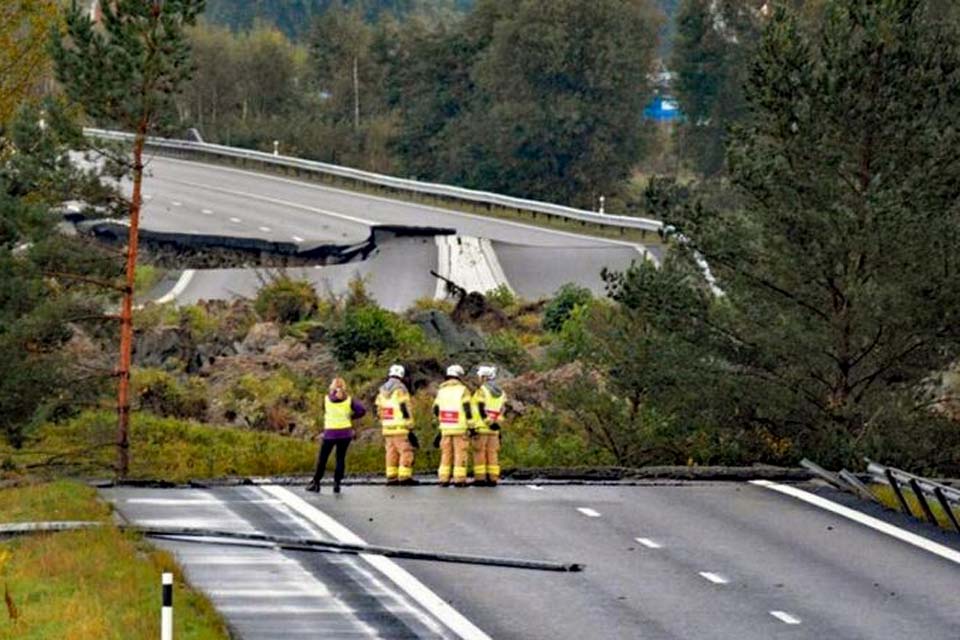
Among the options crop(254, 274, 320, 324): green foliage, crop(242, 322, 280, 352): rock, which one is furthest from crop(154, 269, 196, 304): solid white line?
crop(242, 322, 280, 352): rock

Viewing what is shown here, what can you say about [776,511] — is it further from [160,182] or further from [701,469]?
[160,182]

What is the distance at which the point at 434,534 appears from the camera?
2367cm

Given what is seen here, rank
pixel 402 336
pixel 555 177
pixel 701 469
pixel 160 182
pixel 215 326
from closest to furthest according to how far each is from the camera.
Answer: pixel 701 469 → pixel 402 336 → pixel 215 326 → pixel 160 182 → pixel 555 177

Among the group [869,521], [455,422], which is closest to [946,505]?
[869,521]

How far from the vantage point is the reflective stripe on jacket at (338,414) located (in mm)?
27812

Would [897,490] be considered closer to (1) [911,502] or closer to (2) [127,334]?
(1) [911,502]

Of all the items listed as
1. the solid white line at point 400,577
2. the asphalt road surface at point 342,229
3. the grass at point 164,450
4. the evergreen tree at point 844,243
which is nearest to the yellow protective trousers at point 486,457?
the solid white line at point 400,577

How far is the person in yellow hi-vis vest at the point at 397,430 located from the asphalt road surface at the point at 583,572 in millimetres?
798

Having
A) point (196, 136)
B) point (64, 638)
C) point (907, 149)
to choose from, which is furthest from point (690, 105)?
point (64, 638)

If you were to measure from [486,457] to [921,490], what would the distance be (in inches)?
253

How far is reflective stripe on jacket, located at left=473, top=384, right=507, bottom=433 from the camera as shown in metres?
28.3

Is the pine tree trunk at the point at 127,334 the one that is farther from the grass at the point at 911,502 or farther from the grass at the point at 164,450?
the grass at the point at 911,502

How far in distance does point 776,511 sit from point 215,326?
2682 cm

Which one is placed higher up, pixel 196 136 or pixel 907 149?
pixel 196 136
